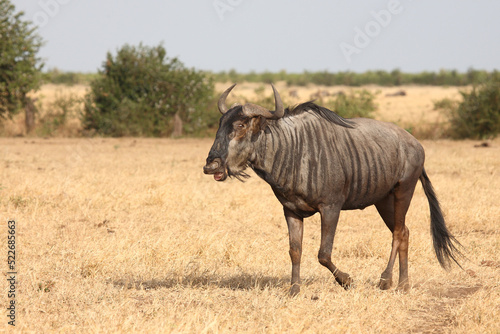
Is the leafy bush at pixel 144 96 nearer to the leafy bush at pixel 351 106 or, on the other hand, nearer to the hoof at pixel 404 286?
the leafy bush at pixel 351 106

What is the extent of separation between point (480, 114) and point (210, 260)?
55.9ft

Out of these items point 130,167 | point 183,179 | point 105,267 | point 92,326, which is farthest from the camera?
point 130,167

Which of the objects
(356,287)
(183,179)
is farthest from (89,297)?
(183,179)

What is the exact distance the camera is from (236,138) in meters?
5.58

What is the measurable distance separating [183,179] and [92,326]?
779 cm

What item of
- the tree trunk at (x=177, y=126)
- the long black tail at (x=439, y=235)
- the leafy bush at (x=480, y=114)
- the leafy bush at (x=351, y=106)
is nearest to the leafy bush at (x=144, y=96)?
the tree trunk at (x=177, y=126)

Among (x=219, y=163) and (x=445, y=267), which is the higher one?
(x=219, y=163)

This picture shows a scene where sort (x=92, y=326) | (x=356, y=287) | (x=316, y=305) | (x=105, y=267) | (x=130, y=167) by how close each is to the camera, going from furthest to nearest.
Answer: (x=130, y=167), (x=105, y=267), (x=356, y=287), (x=316, y=305), (x=92, y=326)

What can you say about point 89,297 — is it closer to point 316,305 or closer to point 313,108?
point 316,305

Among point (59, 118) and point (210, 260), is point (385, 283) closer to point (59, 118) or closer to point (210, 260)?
point (210, 260)

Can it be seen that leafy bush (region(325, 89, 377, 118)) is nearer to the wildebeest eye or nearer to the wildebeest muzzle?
the wildebeest eye

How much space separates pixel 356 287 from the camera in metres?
6.06

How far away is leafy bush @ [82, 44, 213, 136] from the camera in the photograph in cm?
2308

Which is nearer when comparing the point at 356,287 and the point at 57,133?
the point at 356,287
